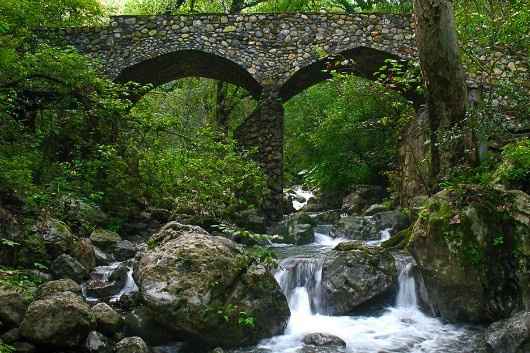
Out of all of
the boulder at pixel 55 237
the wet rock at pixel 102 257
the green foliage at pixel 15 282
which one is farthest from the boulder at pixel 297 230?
the green foliage at pixel 15 282

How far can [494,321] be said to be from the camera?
17.6 feet

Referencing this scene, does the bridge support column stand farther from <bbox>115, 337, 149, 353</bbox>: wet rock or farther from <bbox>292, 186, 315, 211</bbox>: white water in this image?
<bbox>115, 337, 149, 353</bbox>: wet rock

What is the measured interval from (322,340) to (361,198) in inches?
358

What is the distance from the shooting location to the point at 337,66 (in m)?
12.3

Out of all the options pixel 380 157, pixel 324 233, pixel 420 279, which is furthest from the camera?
pixel 380 157

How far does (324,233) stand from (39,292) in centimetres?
697

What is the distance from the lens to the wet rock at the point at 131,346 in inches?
180

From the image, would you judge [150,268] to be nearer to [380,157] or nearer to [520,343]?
[520,343]

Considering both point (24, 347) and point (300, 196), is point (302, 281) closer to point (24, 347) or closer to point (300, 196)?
point (24, 347)

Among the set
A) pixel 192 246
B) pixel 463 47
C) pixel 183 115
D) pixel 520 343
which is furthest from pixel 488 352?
pixel 183 115

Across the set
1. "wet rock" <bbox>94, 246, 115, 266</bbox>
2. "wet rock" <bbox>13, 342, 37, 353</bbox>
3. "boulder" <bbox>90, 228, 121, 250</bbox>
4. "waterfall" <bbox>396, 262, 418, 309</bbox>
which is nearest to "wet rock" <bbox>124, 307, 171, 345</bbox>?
"wet rock" <bbox>13, 342, 37, 353</bbox>

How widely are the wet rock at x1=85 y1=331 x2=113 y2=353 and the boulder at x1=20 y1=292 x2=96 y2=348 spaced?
0.21 feet

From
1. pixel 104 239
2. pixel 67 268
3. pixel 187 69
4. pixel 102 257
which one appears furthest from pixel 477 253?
pixel 187 69

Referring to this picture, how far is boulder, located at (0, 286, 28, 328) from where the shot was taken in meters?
4.65
